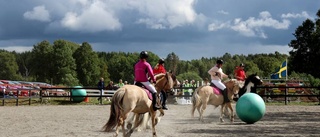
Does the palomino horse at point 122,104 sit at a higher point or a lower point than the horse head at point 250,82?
lower

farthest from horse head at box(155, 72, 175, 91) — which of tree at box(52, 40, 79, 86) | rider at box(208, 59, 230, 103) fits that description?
tree at box(52, 40, 79, 86)

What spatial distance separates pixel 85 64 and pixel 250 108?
78620 mm

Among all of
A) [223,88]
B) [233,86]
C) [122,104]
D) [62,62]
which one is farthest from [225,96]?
[62,62]

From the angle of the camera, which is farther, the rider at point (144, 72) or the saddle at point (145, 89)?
the rider at point (144, 72)

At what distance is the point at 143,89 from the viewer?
39.5 feet

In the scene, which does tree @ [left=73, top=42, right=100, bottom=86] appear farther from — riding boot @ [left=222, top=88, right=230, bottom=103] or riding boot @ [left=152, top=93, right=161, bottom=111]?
riding boot @ [left=152, top=93, right=161, bottom=111]

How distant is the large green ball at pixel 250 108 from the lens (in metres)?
16.6

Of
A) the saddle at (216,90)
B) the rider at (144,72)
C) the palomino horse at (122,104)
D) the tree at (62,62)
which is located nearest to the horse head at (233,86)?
the saddle at (216,90)

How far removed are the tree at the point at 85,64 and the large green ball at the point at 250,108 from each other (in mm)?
76185

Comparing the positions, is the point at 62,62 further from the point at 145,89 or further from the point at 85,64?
the point at 145,89

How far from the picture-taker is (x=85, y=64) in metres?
92.9

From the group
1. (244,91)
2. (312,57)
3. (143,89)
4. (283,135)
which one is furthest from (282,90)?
(143,89)

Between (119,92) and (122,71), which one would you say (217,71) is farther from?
(122,71)

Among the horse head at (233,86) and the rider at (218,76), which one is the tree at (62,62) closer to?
the horse head at (233,86)
